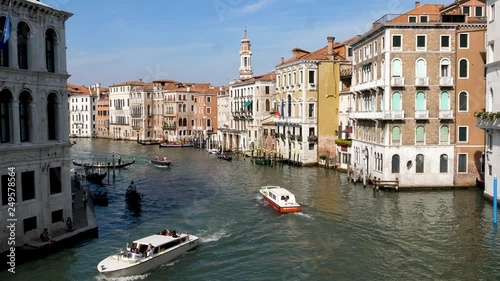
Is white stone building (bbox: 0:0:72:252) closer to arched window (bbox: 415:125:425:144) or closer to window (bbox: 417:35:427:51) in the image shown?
window (bbox: 417:35:427:51)

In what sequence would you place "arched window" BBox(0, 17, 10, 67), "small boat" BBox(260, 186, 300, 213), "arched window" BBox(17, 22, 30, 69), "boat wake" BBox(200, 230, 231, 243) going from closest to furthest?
1. "arched window" BBox(0, 17, 10, 67)
2. "arched window" BBox(17, 22, 30, 69)
3. "boat wake" BBox(200, 230, 231, 243)
4. "small boat" BBox(260, 186, 300, 213)

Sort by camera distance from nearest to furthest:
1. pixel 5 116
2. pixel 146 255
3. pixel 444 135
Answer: pixel 5 116 → pixel 146 255 → pixel 444 135

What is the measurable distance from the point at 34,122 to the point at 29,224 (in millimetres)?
3130

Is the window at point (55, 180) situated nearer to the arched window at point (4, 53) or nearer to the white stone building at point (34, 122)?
the white stone building at point (34, 122)

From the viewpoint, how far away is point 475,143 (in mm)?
28000

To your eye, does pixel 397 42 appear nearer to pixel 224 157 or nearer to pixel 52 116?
pixel 52 116

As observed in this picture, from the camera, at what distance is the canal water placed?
15328 millimetres

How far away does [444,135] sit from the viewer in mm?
28109

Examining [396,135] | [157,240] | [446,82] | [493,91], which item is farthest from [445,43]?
[157,240]

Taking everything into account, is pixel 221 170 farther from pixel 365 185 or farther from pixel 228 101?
pixel 228 101

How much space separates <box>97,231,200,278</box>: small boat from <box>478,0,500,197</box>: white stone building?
14.0m

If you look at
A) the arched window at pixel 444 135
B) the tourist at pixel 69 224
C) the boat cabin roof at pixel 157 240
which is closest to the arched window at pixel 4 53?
the tourist at pixel 69 224

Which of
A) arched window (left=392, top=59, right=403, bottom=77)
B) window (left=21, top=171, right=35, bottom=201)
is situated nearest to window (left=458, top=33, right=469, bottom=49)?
arched window (left=392, top=59, right=403, bottom=77)

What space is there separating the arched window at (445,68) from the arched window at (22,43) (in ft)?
67.9
